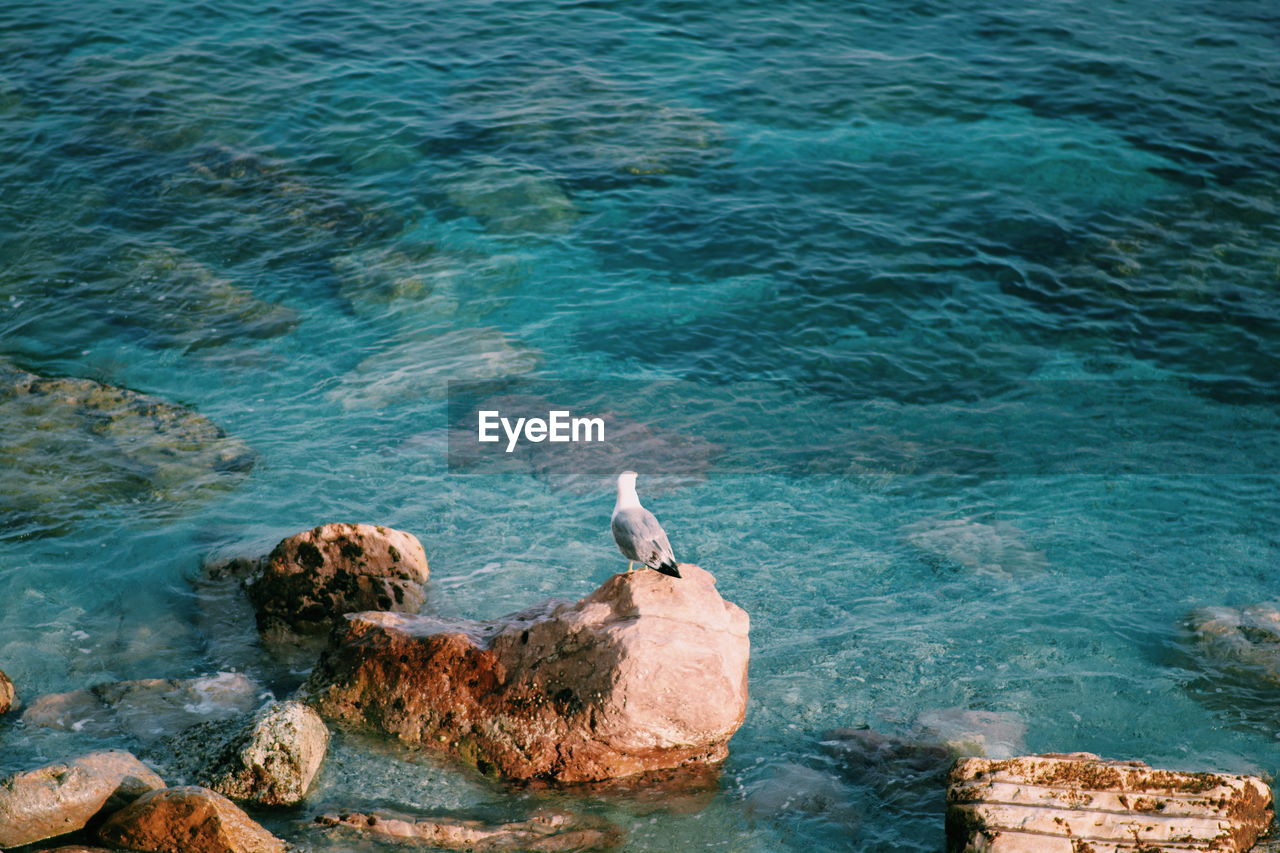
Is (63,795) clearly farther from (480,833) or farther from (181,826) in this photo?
(480,833)

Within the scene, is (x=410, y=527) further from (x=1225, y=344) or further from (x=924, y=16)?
(x=924, y=16)

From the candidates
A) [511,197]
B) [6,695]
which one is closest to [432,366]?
[511,197]

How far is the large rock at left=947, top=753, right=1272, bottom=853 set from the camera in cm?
633

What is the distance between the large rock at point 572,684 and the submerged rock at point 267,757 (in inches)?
24.9

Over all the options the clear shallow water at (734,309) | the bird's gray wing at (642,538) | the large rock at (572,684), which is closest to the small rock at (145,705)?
the clear shallow water at (734,309)

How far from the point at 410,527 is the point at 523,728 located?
4.25 m

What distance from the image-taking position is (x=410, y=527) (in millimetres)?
11211

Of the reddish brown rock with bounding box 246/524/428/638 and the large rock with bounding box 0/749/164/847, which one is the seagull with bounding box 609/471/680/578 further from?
the large rock with bounding box 0/749/164/847

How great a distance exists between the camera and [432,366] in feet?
46.5

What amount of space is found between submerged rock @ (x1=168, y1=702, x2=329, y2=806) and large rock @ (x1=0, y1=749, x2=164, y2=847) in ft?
1.51

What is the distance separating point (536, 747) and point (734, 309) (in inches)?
366

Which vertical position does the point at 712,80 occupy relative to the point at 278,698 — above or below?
above

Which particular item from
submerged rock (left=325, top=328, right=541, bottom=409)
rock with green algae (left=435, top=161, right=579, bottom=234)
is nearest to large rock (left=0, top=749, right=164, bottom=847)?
submerged rock (left=325, top=328, right=541, bottom=409)

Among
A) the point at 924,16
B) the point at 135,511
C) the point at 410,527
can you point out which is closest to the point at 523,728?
the point at 410,527
